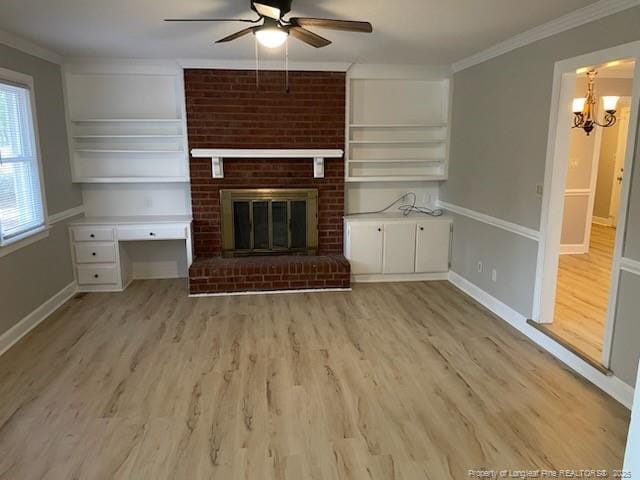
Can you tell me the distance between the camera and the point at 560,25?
3277 mm

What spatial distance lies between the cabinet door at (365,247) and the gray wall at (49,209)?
9.90ft

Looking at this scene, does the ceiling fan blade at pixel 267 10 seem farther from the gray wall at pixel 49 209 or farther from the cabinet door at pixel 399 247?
the cabinet door at pixel 399 247

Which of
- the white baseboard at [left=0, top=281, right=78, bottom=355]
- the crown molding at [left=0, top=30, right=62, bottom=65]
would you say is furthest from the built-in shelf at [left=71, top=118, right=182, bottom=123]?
the white baseboard at [left=0, top=281, right=78, bottom=355]

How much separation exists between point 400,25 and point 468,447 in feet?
9.50

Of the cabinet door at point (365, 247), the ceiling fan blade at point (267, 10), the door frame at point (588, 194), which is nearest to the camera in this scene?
the ceiling fan blade at point (267, 10)

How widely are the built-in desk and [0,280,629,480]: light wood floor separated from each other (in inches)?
23.8

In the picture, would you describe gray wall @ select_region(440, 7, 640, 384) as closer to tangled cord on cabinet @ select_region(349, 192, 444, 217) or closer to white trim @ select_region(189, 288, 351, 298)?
tangled cord on cabinet @ select_region(349, 192, 444, 217)

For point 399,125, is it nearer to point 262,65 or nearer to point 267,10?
point 262,65

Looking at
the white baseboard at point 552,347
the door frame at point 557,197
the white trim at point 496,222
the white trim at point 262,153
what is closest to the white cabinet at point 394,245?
the white trim at point 496,222

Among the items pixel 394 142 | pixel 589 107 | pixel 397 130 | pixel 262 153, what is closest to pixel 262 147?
pixel 262 153

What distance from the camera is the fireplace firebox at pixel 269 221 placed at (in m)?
5.17

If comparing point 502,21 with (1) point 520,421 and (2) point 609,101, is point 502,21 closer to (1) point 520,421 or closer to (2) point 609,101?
(2) point 609,101

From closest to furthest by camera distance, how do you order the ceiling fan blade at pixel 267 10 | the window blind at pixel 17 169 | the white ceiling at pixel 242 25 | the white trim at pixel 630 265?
the ceiling fan blade at pixel 267 10
the white trim at pixel 630 265
the white ceiling at pixel 242 25
the window blind at pixel 17 169

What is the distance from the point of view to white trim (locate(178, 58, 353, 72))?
190 inches
